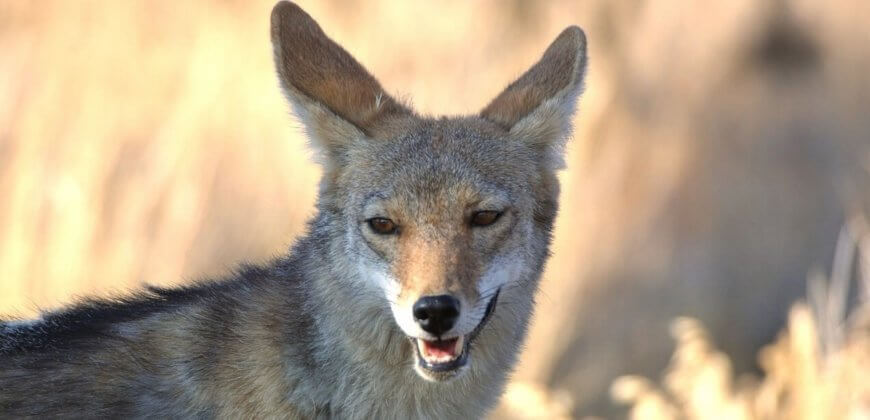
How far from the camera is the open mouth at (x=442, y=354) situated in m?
4.64

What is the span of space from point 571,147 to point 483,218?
20.6 ft

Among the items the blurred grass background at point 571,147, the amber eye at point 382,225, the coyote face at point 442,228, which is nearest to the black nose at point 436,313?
the coyote face at point 442,228

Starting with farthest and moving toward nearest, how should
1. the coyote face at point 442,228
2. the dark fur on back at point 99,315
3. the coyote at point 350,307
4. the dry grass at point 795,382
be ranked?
1. the dry grass at point 795,382
2. the dark fur on back at point 99,315
3. the coyote at point 350,307
4. the coyote face at point 442,228

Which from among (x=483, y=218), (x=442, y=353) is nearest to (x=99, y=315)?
(x=442, y=353)

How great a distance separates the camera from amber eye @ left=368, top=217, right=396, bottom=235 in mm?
4875

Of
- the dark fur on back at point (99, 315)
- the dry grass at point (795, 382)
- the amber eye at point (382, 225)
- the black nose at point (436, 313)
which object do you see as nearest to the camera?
the black nose at point (436, 313)

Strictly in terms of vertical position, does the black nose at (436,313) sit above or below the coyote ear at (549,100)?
below

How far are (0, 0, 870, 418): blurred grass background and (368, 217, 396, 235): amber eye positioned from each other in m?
6.07

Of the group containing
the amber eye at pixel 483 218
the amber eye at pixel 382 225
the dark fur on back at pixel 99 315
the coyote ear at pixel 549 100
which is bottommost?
the dark fur on back at pixel 99 315

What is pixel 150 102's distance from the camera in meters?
11.3

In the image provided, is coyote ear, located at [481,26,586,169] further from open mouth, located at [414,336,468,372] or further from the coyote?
open mouth, located at [414,336,468,372]

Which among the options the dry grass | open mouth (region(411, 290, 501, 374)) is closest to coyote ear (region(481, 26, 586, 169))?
open mouth (region(411, 290, 501, 374))

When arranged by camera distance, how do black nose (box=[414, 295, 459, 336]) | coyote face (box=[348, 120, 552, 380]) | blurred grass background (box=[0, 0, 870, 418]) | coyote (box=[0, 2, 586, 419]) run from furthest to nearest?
blurred grass background (box=[0, 0, 870, 418]), coyote (box=[0, 2, 586, 419]), coyote face (box=[348, 120, 552, 380]), black nose (box=[414, 295, 459, 336])

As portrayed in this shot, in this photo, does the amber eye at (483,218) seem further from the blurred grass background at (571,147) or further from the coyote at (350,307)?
the blurred grass background at (571,147)
